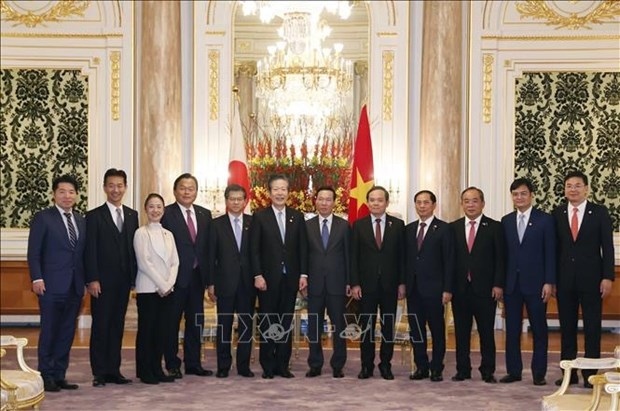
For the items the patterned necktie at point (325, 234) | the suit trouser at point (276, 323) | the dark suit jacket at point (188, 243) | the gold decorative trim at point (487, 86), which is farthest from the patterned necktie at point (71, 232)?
the gold decorative trim at point (487, 86)

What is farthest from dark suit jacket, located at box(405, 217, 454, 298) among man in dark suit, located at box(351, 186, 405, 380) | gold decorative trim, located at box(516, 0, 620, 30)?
gold decorative trim, located at box(516, 0, 620, 30)

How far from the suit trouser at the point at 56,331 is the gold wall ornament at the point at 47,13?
493cm

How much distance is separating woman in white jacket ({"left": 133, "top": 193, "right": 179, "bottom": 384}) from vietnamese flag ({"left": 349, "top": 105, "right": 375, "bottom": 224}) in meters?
2.57

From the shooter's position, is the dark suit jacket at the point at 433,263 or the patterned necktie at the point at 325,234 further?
the patterned necktie at the point at 325,234

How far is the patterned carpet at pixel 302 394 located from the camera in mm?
6531

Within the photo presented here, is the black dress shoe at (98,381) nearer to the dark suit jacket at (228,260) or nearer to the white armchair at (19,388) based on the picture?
the dark suit jacket at (228,260)

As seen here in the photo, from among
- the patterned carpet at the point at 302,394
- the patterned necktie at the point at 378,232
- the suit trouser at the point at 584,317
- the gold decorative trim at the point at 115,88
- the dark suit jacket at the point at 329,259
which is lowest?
the patterned carpet at the point at 302,394

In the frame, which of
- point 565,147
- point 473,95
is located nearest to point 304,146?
point 473,95

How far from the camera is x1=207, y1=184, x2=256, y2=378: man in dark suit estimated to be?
7594 millimetres

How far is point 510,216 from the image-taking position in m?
7.55

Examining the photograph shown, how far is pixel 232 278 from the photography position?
7594mm

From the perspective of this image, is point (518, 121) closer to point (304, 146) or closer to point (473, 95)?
point (473, 95)

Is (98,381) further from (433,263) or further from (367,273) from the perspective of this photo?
(433,263)

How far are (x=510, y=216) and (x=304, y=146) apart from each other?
3.43 meters
